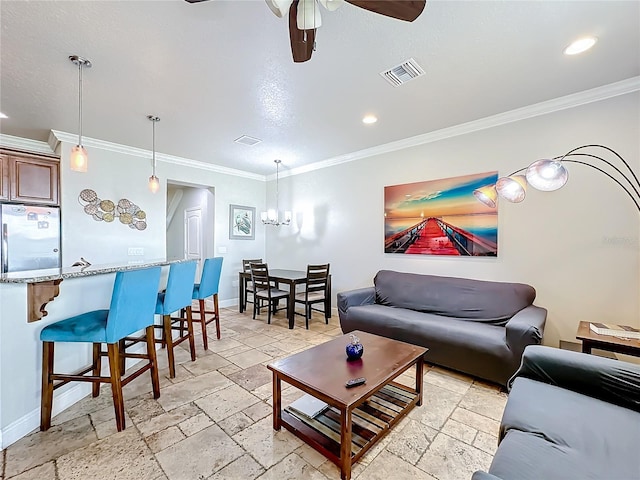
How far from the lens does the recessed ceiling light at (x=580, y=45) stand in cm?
203

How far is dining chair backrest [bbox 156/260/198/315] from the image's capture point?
8.54ft

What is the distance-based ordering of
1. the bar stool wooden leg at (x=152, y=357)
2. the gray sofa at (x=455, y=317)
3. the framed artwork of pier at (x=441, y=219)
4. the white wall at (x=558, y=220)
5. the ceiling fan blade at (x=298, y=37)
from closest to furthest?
1. the ceiling fan blade at (x=298, y=37)
2. the bar stool wooden leg at (x=152, y=357)
3. the gray sofa at (x=455, y=317)
4. the white wall at (x=558, y=220)
5. the framed artwork of pier at (x=441, y=219)

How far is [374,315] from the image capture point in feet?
10.9

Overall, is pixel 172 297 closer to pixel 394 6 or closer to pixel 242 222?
pixel 394 6

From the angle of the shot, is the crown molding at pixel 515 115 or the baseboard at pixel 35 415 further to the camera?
the crown molding at pixel 515 115

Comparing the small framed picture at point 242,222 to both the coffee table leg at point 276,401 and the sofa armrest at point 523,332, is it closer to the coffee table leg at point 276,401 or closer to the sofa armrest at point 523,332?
the coffee table leg at point 276,401

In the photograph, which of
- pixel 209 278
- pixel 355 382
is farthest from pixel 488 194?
pixel 209 278

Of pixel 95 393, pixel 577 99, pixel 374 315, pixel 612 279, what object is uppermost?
pixel 577 99

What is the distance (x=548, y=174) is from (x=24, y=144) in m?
6.19

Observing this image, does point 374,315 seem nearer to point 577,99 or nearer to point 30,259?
point 577,99

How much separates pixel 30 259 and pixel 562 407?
529 centimetres

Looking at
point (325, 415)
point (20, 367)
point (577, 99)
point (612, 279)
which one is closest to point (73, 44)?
point (20, 367)

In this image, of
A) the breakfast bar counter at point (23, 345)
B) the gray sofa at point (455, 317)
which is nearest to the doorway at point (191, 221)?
the gray sofa at point (455, 317)

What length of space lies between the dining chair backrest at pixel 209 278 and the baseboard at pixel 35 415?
135cm
